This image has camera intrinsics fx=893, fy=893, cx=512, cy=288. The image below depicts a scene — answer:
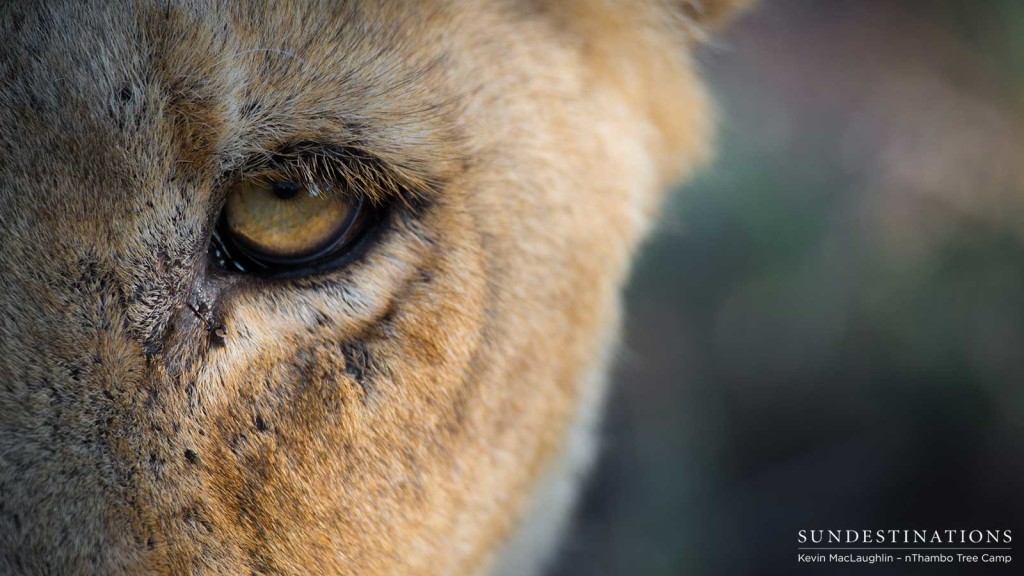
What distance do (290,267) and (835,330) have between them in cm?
328

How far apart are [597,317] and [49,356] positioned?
1.34m

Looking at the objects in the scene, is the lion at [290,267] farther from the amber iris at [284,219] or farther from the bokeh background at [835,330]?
the bokeh background at [835,330]

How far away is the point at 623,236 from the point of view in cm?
235

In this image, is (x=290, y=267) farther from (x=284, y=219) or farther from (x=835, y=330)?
(x=835, y=330)

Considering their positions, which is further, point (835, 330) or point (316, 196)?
point (835, 330)

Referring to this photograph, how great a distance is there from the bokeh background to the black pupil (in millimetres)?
2587

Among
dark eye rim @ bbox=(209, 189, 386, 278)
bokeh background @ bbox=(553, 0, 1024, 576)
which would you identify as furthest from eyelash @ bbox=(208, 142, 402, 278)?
bokeh background @ bbox=(553, 0, 1024, 576)

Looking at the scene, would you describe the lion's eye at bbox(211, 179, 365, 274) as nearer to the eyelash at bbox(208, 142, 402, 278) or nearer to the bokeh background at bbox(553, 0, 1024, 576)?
the eyelash at bbox(208, 142, 402, 278)

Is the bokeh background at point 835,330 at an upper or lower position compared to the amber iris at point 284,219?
upper

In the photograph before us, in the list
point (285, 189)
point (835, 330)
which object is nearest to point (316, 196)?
point (285, 189)

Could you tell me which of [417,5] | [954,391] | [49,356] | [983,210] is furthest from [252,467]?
[983,210]

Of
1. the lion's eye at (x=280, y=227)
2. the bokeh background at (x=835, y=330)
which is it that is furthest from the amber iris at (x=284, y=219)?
the bokeh background at (x=835, y=330)

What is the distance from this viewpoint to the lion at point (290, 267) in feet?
4.85

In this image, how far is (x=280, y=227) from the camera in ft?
5.58
